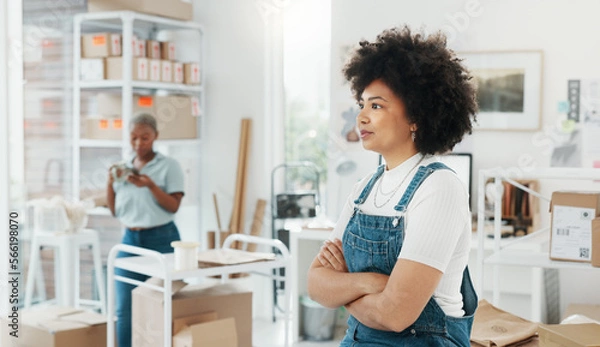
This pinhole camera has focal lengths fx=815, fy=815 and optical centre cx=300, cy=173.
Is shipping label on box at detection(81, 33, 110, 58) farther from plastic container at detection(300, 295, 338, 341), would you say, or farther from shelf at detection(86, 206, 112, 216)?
plastic container at detection(300, 295, 338, 341)

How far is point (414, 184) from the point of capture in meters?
1.72

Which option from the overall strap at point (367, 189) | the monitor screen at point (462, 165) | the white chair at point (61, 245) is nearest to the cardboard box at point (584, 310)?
the monitor screen at point (462, 165)

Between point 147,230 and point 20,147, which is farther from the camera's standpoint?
point 20,147

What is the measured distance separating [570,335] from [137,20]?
11.7ft

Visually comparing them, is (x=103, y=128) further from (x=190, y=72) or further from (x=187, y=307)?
(x=187, y=307)

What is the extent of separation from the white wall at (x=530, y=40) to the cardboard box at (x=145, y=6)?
130 cm

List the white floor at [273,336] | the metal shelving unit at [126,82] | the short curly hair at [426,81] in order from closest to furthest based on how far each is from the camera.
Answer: the short curly hair at [426,81] < the white floor at [273,336] < the metal shelving unit at [126,82]

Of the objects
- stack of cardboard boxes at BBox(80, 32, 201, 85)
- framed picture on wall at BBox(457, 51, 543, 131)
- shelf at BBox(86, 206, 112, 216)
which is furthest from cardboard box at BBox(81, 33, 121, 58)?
framed picture on wall at BBox(457, 51, 543, 131)

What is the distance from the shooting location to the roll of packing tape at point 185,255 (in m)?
3.19

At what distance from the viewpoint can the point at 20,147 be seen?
4.88 metres

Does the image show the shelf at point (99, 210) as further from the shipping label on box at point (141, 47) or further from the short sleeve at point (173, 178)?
the shipping label on box at point (141, 47)

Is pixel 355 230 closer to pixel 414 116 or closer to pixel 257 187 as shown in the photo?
pixel 414 116

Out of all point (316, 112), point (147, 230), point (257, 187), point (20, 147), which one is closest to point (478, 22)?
point (316, 112)

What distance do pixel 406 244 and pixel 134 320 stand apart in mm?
2051
